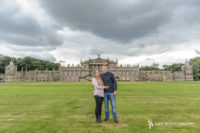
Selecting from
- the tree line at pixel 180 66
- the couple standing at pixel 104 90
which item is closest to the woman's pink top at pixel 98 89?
the couple standing at pixel 104 90

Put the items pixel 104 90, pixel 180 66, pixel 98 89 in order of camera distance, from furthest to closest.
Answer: pixel 180 66 → pixel 104 90 → pixel 98 89

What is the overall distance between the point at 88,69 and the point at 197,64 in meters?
66.2

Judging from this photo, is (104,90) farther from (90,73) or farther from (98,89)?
(90,73)

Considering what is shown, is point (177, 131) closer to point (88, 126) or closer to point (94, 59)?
point (88, 126)

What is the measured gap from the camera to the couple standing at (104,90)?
5999 mm

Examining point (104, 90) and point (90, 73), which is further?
point (90, 73)

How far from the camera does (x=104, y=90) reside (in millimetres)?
6340

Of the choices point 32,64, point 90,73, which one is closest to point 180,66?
→ point 90,73

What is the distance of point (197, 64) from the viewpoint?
80875mm

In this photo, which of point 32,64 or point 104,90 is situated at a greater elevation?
point 32,64

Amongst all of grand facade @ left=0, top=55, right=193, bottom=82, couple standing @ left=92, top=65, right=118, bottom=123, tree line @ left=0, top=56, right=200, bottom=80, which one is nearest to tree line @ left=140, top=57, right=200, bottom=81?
tree line @ left=0, top=56, right=200, bottom=80

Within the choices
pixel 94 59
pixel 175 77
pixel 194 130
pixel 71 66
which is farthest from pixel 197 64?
pixel 194 130

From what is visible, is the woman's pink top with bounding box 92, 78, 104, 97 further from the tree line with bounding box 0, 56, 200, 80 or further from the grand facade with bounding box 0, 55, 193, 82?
the tree line with bounding box 0, 56, 200, 80

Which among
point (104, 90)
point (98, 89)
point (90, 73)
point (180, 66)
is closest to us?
point (98, 89)
